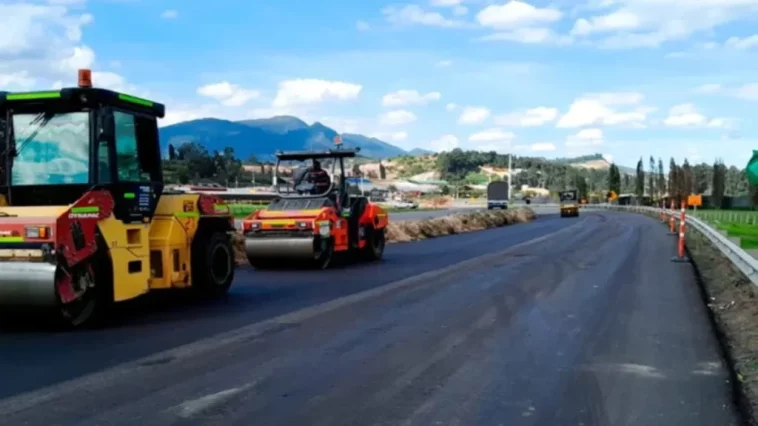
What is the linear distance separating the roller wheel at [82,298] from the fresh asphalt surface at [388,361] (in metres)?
0.34

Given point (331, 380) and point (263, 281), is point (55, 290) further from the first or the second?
point (263, 281)

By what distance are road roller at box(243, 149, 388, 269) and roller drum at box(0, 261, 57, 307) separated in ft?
26.8

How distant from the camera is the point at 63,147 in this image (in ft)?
32.7

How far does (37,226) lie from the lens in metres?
8.94

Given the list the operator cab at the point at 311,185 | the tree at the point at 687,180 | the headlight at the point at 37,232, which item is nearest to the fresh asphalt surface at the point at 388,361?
the headlight at the point at 37,232

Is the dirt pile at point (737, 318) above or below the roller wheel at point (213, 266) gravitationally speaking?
below

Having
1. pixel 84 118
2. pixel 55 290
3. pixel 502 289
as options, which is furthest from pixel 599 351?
pixel 84 118

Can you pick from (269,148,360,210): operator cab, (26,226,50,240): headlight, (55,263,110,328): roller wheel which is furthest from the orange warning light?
(269,148,360,210): operator cab

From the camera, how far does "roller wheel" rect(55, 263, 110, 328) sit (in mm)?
9172

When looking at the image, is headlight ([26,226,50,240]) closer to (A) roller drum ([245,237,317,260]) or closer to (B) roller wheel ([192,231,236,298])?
(B) roller wheel ([192,231,236,298])

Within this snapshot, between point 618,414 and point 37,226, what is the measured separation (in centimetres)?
633

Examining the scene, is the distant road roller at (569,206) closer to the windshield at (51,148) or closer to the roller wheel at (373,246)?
the roller wheel at (373,246)

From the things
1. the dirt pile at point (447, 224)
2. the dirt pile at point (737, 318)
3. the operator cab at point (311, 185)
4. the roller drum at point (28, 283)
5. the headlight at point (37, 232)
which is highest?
the operator cab at point (311, 185)

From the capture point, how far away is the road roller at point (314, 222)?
1698 cm
